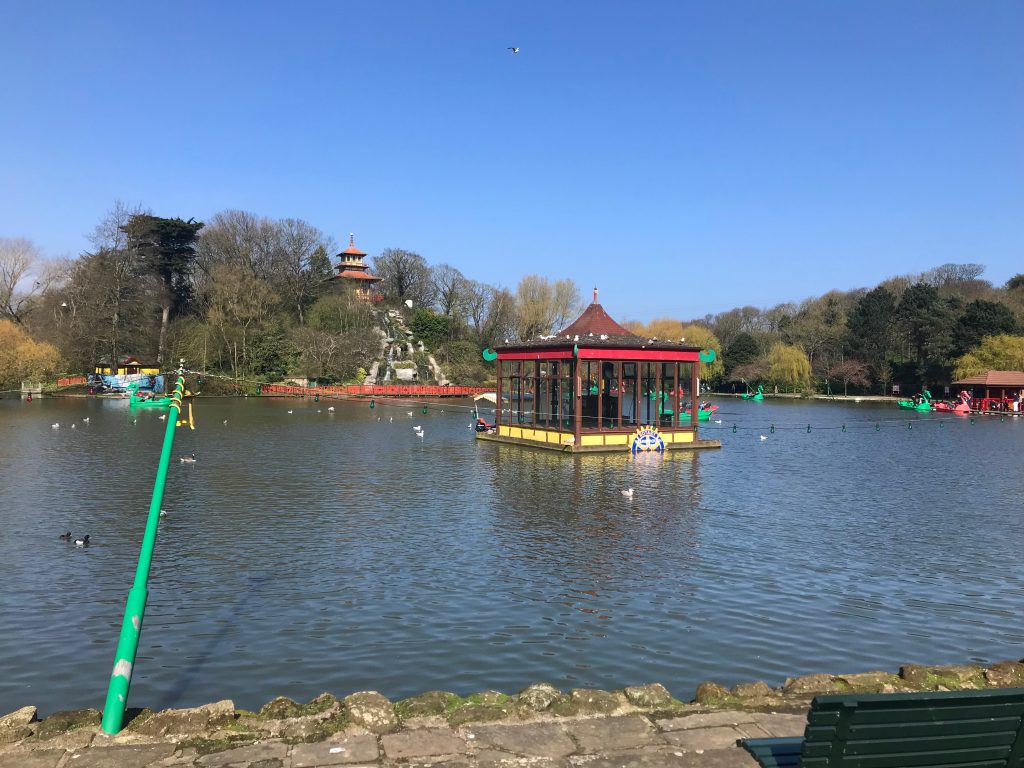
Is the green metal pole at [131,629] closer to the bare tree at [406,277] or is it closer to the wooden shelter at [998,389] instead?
the wooden shelter at [998,389]

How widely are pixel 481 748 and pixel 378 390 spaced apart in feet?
264

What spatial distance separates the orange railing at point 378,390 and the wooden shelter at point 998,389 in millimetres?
52455

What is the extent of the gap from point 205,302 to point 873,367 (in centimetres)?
8327

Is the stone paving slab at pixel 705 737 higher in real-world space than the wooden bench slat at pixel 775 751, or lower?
lower

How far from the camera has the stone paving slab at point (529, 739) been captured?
22.1 feet

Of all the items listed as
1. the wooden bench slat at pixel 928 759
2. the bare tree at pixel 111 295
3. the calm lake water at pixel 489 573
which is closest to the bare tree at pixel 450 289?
the bare tree at pixel 111 295

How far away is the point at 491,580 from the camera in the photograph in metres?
15.4

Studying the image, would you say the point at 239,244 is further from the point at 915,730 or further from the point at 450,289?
the point at 915,730

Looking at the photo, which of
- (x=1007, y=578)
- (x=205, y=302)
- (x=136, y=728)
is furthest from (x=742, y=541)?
(x=205, y=302)

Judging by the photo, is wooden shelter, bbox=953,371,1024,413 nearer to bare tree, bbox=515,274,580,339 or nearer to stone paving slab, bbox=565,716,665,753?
bare tree, bbox=515,274,580,339

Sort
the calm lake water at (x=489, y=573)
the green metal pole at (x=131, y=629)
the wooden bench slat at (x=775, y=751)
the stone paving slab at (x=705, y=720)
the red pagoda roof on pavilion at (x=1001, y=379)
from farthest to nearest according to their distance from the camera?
the red pagoda roof on pavilion at (x=1001, y=379) → the calm lake water at (x=489, y=573) → the stone paving slab at (x=705, y=720) → the green metal pole at (x=131, y=629) → the wooden bench slat at (x=775, y=751)

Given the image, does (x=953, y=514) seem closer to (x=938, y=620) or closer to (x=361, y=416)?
(x=938, y=620)

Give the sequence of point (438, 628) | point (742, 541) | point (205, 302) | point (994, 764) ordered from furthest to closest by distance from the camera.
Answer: point (205, 302) → point (742, 541) → point (438, 628) → point (994, 764)

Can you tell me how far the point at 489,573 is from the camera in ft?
52.0
